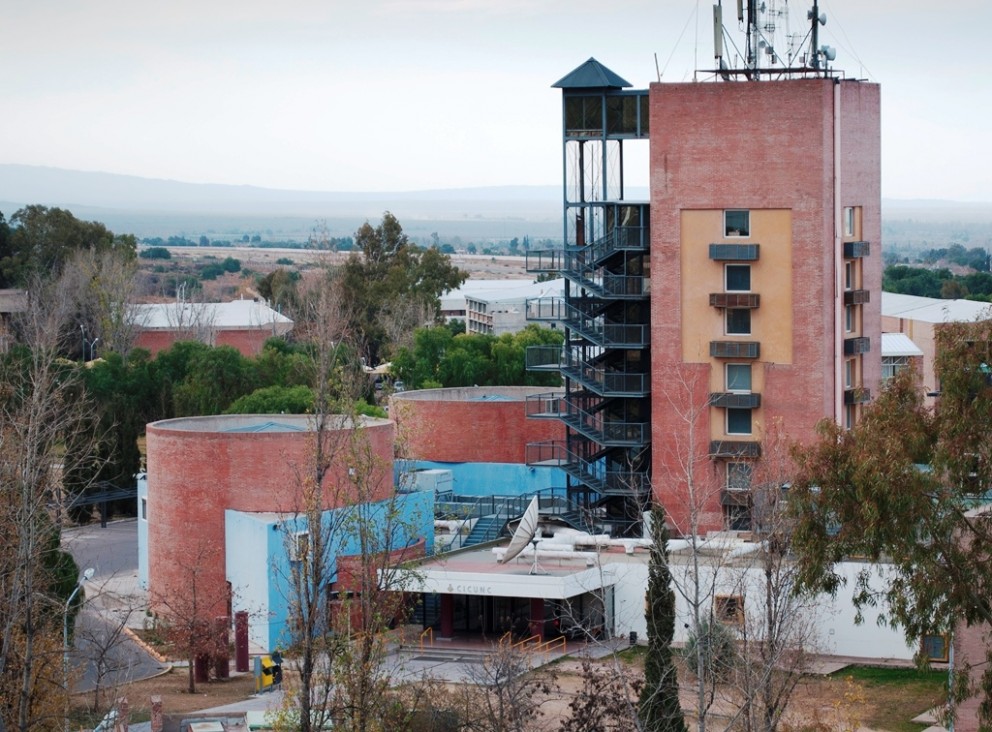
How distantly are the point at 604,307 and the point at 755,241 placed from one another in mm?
5763

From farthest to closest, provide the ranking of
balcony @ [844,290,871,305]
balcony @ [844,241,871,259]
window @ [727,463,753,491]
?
1. balcony @ [844,290,871,305]
2. balcony @ [844,241,871,259]
3. window @ [727,463,753,491]

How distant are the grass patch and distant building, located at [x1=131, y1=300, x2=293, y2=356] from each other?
216ft

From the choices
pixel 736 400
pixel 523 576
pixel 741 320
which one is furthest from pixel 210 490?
pixel 741 320

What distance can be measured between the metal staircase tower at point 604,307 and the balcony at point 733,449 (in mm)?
2457

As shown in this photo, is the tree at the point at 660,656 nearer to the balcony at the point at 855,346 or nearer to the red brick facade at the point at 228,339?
the balcony at the point at 855,346

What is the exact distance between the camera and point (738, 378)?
171ft

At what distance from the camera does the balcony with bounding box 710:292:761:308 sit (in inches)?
2031

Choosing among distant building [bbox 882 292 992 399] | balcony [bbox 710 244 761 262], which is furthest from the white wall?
distant building [bbox 882 292 992 399]

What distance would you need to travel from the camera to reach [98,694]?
36.6 m

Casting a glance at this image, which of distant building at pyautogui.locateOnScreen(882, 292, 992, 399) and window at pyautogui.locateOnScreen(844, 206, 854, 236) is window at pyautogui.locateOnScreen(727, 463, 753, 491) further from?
distant building at pyautogui.locateOnScreen(882, 292, 992, 399)

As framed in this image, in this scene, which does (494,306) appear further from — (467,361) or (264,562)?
(264,562)

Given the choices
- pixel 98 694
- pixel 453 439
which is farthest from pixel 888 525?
pixel 453 439

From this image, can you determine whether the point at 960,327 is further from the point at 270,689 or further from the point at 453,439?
the point at 453,439

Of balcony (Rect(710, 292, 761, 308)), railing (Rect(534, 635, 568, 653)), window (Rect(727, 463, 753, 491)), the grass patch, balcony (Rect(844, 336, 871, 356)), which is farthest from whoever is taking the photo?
balcony (Rect(844, 336, 871, 356))
